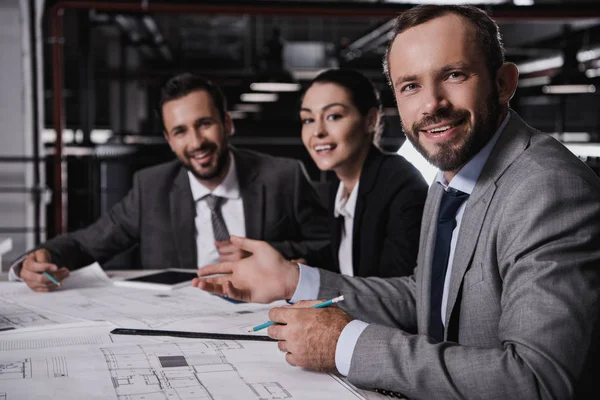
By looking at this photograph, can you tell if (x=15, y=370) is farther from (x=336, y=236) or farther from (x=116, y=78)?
(x=116, y=78)

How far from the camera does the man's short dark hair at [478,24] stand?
45.8 inches

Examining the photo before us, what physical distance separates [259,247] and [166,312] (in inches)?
10.8

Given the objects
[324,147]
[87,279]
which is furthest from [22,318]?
[324,147]

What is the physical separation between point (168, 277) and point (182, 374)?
0.92 meters

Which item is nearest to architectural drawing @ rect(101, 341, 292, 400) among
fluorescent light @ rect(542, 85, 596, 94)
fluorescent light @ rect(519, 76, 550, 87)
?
fluorescent light @ rect(542, 85, 596, 94)

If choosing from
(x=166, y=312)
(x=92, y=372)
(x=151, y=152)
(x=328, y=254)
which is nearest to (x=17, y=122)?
(x=151, y=152)

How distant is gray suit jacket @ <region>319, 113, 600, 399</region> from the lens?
876mm

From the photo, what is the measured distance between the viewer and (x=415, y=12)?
1.20m

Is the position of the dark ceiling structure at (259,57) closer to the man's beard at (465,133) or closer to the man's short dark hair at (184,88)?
the man's short dark hair at (184,88)

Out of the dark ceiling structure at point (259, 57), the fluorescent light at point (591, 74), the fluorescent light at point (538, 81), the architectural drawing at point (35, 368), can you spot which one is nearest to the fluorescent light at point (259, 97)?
the dark ceiling structure at point (259, 57)

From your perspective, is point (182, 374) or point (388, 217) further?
point (388, 217)

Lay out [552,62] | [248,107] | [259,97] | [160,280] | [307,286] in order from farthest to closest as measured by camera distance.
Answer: [248,107] < [259,97] < [552,62] < [160,280] < [307,286]

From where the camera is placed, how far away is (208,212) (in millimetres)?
2480

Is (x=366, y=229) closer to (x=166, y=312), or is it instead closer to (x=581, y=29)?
(x=166, y=312)
